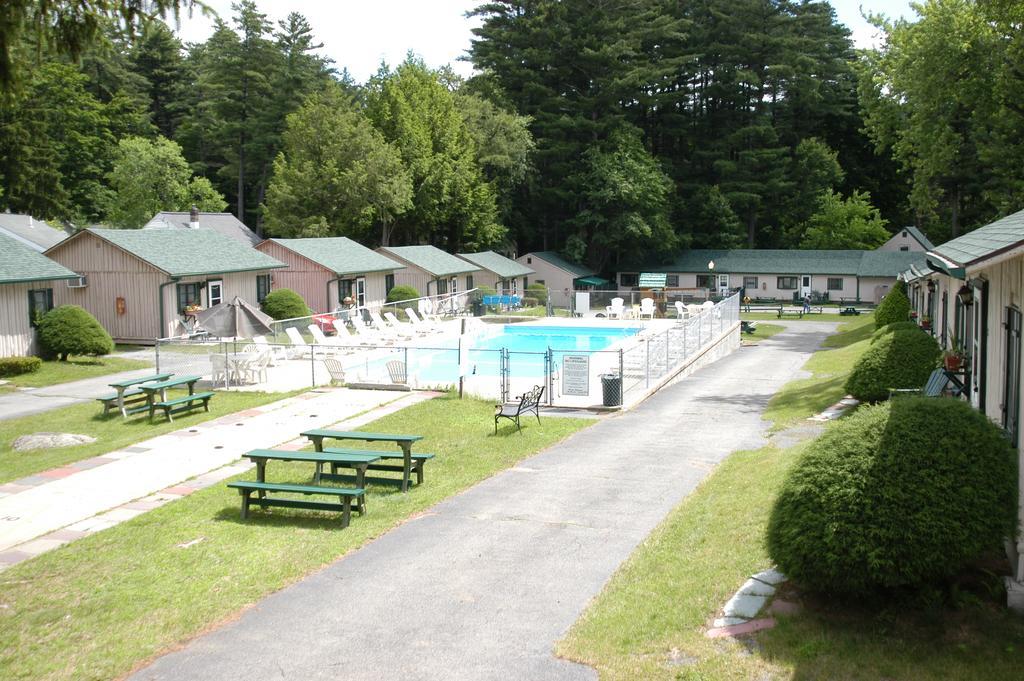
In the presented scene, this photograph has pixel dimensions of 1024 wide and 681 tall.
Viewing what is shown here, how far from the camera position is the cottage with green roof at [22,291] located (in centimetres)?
2781

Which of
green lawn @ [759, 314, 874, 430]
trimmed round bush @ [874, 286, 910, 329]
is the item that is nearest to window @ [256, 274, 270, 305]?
green lawn @ [759, 314, 874, 430]

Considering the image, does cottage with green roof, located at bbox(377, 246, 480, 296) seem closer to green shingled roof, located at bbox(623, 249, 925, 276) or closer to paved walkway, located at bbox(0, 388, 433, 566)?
green shingled roof, located at bbox(623, 249, 925, 276)

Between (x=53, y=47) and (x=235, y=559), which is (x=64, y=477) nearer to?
(x=235, y=559)

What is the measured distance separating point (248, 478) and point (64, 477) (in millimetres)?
3123

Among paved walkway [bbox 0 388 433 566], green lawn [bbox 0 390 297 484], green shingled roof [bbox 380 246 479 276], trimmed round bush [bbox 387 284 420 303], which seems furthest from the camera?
green shingled roof [bbox 380 246 479 276]

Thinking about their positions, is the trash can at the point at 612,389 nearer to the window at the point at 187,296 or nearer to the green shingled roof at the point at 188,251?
the green shingled roof at the point at 188,251

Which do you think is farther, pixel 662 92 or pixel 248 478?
pixel 662 92

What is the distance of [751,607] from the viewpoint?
801 cm

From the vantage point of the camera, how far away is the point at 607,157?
65688mm

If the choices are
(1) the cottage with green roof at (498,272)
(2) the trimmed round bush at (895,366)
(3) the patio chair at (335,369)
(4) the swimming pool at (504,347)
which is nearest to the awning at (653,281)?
(1) the cottage with green roof at (498,272)

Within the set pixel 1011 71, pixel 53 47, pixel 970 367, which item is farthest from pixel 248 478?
pixel 1011 71

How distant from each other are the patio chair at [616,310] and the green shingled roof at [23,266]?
2475cm

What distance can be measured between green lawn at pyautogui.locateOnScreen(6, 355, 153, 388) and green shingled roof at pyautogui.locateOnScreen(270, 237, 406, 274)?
1289 centimetres

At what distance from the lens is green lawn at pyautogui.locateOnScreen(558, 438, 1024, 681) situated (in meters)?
6.65
